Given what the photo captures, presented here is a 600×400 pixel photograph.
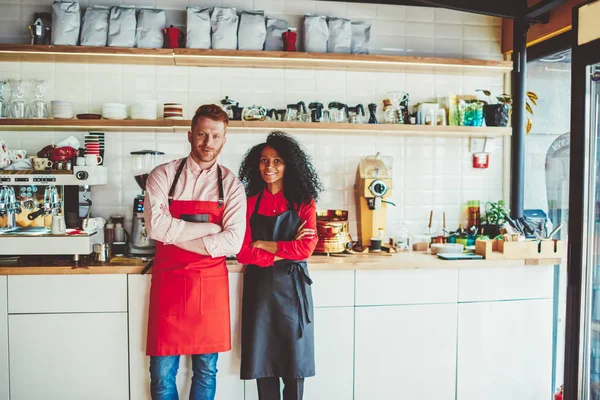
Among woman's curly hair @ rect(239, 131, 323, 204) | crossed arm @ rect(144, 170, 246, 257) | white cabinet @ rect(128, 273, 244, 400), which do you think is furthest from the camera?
white cabinet @ rect(128, 273, 244, 400)

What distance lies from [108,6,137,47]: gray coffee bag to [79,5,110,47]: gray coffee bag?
1.5 inches

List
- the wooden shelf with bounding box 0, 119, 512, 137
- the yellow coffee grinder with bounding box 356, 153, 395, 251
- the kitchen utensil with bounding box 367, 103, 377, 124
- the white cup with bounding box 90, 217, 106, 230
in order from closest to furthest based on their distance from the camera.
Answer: the white cup with bounding box 90, 217, 106, 230 → the wooden shelf with bounding box 0, 119, 512, 137 → the yellow coffee grinder with bounding box 356, 153, 395, 251 → the kitchen utensil with bounding box 367, 103, 377, 124

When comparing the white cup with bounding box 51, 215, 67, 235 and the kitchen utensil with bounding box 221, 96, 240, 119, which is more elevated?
the kitchen utensil with bounding box 221, 96, 240, 119

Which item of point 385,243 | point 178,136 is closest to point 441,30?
point 385,243

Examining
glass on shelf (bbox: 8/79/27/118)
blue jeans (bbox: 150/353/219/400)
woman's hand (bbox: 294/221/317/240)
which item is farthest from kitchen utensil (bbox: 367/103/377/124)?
glass on shelf (bbox: 8/79/27/118)

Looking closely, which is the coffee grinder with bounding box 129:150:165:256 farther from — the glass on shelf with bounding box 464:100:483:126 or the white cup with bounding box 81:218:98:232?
the glass on shelf with bounding box 464:100:483:126

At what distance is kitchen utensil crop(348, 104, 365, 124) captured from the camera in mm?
3752

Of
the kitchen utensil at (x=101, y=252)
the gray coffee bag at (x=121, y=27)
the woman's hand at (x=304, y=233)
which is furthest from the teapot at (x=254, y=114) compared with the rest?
the kitchen utensil at (x=101, y=252)

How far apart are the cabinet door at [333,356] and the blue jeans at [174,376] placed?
604 mm

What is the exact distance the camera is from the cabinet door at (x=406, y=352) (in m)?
3.16

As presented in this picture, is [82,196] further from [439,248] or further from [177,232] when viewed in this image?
[439,248]

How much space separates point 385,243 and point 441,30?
1663 millimetres

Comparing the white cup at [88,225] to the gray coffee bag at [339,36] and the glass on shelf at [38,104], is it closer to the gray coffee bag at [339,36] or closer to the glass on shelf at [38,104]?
the glass on shelf at [38,104]

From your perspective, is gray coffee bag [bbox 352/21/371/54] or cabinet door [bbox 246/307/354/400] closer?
cabinet door [bbox 246/307/354/400]
